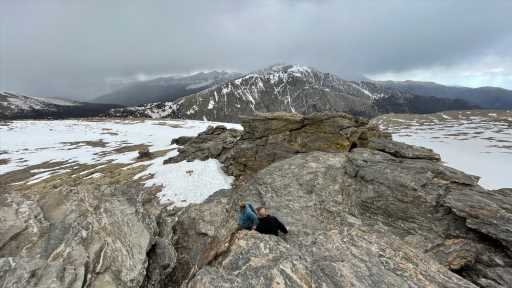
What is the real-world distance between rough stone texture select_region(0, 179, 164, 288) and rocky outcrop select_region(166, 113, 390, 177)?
1854 centimetres

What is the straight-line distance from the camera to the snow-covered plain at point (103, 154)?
3224cm

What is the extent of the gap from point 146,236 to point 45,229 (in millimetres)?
4643

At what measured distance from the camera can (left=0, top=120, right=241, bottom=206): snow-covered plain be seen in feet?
106

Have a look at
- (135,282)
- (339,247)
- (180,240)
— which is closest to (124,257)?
(135,282)

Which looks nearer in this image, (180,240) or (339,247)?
(339,247)

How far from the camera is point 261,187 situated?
63.9 feet

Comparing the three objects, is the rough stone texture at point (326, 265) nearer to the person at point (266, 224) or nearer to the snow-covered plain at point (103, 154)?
the person at point (266, 224)

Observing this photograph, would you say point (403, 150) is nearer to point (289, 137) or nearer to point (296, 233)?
point (289, 137)

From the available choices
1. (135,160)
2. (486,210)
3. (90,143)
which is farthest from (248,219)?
(90,143)

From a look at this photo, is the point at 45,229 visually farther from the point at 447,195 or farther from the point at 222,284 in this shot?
the point at 447,195

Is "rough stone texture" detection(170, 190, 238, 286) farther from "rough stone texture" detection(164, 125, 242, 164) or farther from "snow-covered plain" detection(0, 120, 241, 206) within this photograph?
"rough stone texture" detection(164, 125, 242, 164)

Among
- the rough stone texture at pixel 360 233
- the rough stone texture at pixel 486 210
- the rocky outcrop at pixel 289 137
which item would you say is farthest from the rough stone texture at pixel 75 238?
the rocky outcrop at pixel 289 137

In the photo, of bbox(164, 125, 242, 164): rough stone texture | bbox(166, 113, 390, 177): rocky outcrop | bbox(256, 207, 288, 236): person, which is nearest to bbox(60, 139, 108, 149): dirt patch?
bbox(164, 125, 242, 164): rough stone texture

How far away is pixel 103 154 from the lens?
223 feet
